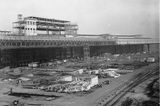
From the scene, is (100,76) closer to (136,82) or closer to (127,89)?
(136,82)

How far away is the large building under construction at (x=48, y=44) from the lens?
179 ft

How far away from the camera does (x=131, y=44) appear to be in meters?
97.9

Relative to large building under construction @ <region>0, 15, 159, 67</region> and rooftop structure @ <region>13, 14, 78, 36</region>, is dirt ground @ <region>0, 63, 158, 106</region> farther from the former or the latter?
rooftop structure @ <region>13, 14, 78, 36</region>

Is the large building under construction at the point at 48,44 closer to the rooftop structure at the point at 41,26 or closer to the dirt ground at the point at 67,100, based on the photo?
the rooftop structure at the point at 41,26

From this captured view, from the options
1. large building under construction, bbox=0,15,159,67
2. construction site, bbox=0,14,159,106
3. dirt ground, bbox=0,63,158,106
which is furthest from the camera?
large building under construction, bbox=0,15,159,67

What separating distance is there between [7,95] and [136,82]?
16521 millimetres

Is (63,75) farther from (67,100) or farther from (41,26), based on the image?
(41,26)

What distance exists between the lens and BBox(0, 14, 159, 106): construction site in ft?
82.4

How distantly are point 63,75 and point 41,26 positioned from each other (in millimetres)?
36792

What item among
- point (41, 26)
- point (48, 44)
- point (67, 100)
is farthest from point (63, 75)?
point (41, 26)

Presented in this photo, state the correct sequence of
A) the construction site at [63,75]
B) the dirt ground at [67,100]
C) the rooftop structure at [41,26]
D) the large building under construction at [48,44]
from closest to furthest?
the dirt ground at [67,100]
the construction site at [63,75]
the large building under construction at [48,44]
the rooftop structure at [41,26]

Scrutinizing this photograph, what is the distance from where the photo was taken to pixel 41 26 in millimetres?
74875

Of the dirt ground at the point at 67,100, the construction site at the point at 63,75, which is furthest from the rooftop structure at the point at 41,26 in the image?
the dirt ground at the point at 67,100

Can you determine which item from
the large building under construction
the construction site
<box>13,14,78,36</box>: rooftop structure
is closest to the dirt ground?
the construction site
